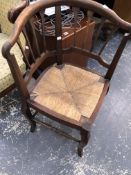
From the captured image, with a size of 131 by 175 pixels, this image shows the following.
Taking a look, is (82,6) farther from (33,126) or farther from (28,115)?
(33,126)

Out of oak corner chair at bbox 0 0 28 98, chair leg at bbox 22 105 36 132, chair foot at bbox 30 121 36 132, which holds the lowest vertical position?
chair foot at bbox 30 121 36 132

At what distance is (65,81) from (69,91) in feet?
0.26

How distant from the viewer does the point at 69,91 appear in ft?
4.29

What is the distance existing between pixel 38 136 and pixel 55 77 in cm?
44

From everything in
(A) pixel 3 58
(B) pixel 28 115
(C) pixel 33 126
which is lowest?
(C) pixel 33 126

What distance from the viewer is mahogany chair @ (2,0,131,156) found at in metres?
1.10

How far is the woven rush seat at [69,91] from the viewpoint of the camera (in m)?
1.21

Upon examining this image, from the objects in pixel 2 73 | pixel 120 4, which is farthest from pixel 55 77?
pixel 120 4

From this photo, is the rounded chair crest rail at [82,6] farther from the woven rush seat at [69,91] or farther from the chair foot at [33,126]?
the chair foot at [33,126]

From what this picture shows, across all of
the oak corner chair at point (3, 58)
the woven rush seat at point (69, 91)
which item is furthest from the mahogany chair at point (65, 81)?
the oak corner chair at point (3, 58)

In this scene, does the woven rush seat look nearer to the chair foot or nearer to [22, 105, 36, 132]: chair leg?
[22, 105, 36, 132]: chair leg

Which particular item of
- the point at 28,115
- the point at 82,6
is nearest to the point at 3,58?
the point at 28,115

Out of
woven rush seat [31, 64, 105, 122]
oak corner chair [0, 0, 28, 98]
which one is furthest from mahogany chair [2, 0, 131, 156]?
oak corner chair [0, 0, 28, 98]

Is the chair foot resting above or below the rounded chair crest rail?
below
